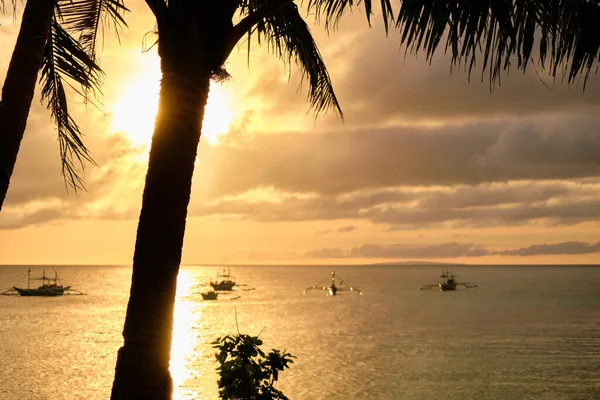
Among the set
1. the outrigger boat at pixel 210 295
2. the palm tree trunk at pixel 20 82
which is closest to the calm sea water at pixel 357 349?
the outrigger boat at pixel 210 295

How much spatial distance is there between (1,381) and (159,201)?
176 feet

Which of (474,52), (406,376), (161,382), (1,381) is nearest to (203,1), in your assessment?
(474,52)

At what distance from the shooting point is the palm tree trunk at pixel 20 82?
621 centimetres

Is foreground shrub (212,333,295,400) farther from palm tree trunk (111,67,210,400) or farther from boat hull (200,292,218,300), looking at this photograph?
boat hull (200,292,218,300)

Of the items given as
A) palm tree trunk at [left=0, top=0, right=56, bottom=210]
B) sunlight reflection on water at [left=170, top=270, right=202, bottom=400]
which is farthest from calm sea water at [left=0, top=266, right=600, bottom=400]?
palm tree trunk at [left=0, top=0, right=56, bottom=210]

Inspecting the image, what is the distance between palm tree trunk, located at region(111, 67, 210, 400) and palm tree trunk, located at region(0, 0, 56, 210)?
52.4 inches

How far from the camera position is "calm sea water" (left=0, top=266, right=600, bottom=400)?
1906 inches

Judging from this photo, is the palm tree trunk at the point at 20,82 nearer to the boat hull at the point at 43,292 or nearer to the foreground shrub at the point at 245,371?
the foreground shrub at the point at 245,371

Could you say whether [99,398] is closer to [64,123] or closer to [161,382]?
[64,123]

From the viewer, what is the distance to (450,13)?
575 centimetres

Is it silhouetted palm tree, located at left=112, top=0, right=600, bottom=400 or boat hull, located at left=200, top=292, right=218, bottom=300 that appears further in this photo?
boat hull, located at left=200, top=292, right=218, bottom=300

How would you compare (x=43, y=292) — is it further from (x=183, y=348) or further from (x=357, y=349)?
(x=357, y=349)

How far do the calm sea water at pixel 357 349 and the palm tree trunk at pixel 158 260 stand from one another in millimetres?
24808

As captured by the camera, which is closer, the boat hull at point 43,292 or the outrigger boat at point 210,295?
the outrigger boat at point 210,295
